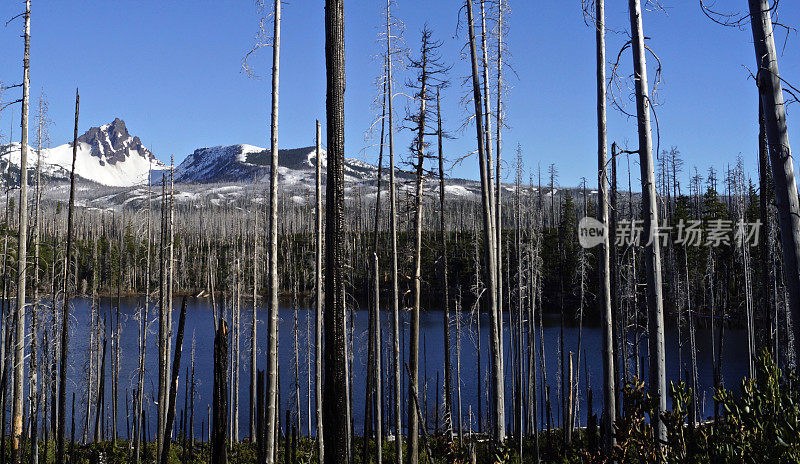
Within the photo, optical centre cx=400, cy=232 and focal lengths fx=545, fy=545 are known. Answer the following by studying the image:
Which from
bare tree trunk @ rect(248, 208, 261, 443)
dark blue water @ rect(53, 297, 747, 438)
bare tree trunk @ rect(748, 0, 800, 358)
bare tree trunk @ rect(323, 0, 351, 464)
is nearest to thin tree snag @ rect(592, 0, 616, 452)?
bare tree trunk @ rect(748, 0, 800, 358)

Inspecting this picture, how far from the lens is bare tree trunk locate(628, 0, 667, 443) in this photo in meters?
6.11

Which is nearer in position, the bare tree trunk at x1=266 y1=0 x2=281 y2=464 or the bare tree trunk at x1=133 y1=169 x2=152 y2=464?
the bare tree trunk at x1=266 y1=0 x2=281 y2=464

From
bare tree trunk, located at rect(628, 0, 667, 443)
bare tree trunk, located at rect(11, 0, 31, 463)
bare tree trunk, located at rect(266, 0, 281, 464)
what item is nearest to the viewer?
bare tree trunk, located at rect(628, 0, 667, 443)

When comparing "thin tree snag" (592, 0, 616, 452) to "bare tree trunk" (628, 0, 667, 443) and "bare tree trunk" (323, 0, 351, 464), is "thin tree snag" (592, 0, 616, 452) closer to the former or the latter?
"bare tree trunk" (628, 0, 667, 443)

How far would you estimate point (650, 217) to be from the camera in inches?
245

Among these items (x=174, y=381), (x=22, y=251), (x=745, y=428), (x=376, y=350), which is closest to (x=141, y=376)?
(x=22, y=251)

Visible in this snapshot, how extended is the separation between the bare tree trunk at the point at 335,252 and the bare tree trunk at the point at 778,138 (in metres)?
3.84

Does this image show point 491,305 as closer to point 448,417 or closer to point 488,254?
point 488,254

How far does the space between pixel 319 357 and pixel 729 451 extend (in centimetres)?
797

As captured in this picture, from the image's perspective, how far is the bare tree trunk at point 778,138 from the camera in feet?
15.2

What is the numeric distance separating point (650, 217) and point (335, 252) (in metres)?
4.48

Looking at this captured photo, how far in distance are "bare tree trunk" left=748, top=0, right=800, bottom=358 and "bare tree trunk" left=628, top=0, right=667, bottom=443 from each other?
1.50 metres

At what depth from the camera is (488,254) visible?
9.47 meters

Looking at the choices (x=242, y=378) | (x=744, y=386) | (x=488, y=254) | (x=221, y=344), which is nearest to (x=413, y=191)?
(x=488, y=254)
